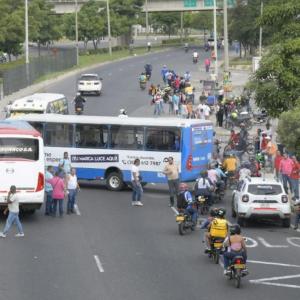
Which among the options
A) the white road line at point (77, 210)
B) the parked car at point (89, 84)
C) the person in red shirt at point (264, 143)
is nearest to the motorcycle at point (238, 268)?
the white road line at point (77, 210)

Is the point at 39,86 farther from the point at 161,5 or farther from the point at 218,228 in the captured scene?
the point at 161,5

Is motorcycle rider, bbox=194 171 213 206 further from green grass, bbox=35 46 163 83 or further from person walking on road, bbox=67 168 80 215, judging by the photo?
green grass, bbox=35 46 163 83

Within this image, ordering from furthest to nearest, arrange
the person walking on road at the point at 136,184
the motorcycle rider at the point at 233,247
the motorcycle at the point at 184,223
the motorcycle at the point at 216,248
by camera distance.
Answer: the person walking on road at the point at 136,184
the motorcycle at the point at 184,223
the motorcycle at the point at 216,248
the motorcycle rider at the point at 233,247

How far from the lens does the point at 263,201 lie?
2648 cm

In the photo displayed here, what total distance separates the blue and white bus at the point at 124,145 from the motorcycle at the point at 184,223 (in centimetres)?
802

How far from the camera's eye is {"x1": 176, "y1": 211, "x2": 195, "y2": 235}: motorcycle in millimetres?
25125

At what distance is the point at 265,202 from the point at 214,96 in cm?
3257

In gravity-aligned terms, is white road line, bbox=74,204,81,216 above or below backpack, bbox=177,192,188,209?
below

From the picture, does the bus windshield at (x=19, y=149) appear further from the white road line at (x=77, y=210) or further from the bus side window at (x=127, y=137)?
the bus side window at (x=127, y=137)

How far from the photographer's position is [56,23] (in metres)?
110

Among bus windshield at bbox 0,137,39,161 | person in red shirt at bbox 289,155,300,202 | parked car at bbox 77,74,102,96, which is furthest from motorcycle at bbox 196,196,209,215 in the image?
parked car at bbox 77,74,102,96

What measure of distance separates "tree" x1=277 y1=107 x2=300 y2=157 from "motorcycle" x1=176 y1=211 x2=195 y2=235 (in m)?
4.30

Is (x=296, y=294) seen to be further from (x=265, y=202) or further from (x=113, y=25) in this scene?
(x=113, y=25)

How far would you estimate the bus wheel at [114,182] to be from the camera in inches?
1342
